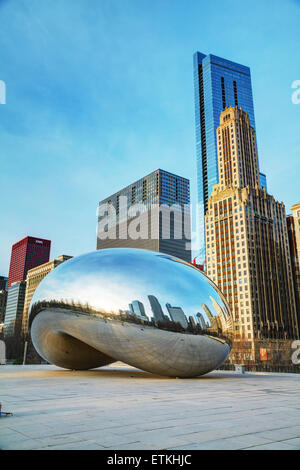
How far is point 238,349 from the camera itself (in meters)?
85.0

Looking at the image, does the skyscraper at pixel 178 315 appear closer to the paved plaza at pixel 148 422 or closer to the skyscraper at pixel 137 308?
the skyscraper at pixel 137 308

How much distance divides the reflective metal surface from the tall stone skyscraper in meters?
95.2

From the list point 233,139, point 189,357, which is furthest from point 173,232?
point 189,357

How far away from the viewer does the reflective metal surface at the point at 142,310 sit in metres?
13.5

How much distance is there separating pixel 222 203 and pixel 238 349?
54.7 m

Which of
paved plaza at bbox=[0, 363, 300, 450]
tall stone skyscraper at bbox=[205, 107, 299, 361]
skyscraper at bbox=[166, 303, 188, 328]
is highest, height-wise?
tall stone skyscraper at bbox=[205, 107, 299, 361]

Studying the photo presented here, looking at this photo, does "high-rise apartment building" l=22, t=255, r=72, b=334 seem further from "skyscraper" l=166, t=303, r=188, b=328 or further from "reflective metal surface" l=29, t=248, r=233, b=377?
"skyscraper" l=166, t=303, r=188, b=328

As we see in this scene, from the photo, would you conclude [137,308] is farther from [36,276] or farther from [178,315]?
[36,276]

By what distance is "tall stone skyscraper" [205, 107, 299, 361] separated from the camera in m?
111

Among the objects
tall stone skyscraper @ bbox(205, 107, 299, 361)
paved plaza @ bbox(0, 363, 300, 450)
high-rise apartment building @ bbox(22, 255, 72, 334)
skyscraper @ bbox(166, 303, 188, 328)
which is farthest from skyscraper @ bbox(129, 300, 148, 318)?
high-rise apartment building @ bbox(22, 255, 72, 334)

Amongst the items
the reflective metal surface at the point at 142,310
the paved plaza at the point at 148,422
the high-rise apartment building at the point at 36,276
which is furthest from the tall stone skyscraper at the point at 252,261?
the paved plaza at the point at 148,422

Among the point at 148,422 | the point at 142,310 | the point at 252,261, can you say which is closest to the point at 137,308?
the point at 142,310
